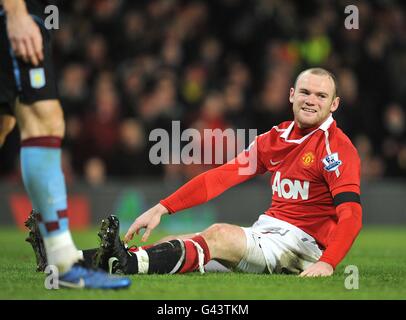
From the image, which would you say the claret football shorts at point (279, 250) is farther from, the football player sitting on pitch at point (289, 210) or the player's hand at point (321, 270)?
the player's hand at point (321, 270)

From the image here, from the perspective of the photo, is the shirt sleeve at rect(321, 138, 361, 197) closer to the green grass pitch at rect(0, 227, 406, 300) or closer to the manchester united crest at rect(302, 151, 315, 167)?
the manchester united crest at rect(302, 151, 315, 167)

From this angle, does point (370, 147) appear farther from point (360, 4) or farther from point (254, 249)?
point (254, 249)

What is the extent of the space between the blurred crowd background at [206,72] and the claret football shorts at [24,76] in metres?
6.89

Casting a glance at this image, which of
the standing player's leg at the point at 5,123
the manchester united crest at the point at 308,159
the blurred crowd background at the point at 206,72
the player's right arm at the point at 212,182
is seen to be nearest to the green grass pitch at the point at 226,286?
the player's right arm at the point at 212,182

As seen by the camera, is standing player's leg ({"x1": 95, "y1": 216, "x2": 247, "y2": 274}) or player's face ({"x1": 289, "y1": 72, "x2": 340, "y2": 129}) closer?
standing player's leg ({"x1": 95, "y1": 216, "x2": 247, "y2": 274})

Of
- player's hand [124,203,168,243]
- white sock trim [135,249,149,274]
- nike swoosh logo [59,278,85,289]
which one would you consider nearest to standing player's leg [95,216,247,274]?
white sock trim [135,249,149,274]

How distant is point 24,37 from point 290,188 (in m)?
2.15

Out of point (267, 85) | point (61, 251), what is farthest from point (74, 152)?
point (61, 251)

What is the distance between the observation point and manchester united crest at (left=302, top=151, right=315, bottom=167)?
547cm

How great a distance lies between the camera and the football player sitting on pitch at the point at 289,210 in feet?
16.9

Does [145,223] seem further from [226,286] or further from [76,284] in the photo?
[76,284]

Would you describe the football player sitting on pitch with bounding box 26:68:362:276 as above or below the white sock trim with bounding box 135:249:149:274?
above

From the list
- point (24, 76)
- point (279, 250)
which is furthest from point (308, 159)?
point (24, 76)

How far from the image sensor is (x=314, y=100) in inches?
218
